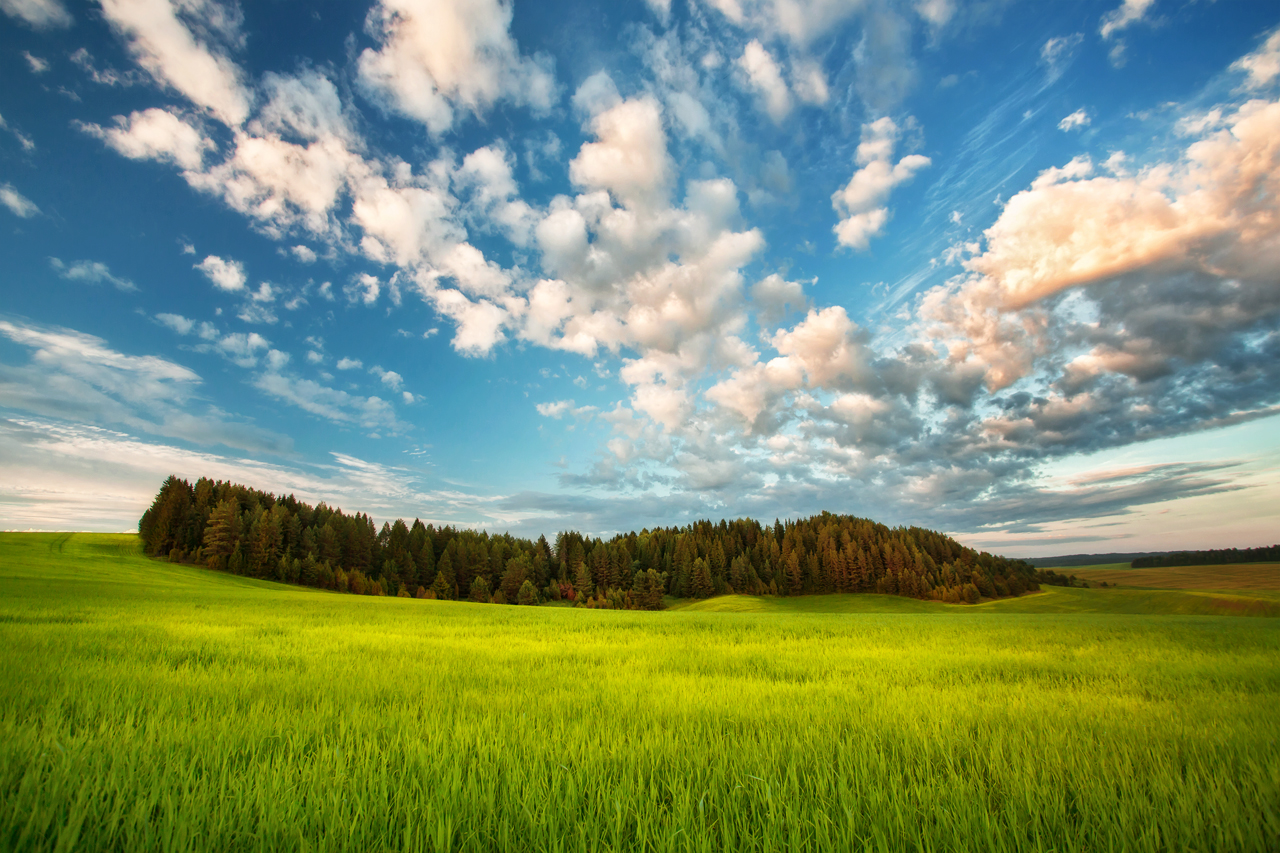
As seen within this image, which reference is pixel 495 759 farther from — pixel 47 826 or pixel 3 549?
pixel 3 549

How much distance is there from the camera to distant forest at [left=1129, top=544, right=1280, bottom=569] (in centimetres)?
10700

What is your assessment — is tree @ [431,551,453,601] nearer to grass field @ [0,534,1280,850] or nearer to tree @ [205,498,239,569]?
tree @ [205,498,239,569]

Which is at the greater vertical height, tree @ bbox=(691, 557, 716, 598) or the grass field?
the grass field

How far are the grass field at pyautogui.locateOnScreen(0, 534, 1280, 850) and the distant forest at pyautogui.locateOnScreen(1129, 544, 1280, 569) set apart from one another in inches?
6438

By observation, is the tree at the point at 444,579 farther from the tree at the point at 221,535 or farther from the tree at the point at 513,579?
the tree at the point at 221,535

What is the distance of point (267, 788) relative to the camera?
102 inches

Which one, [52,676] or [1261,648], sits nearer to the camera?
[52,676]

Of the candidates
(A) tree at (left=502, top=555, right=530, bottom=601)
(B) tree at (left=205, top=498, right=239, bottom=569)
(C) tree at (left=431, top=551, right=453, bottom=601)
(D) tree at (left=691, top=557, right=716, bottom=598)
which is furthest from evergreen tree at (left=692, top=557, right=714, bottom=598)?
(B) tree at (left=205, top=498, right=239, bottom=569)

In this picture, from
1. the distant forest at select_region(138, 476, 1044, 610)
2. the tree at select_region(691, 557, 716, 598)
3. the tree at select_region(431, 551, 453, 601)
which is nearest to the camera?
the distant forest at select_region(138, 476, 1044, 610)

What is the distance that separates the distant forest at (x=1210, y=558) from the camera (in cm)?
10700

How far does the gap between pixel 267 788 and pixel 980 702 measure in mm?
6217

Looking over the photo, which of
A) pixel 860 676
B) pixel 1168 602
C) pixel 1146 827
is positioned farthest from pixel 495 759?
pixel 1168 602

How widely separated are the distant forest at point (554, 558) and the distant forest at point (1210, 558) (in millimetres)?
49836

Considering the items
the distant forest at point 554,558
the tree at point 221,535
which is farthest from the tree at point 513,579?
the tree at point 221,535
